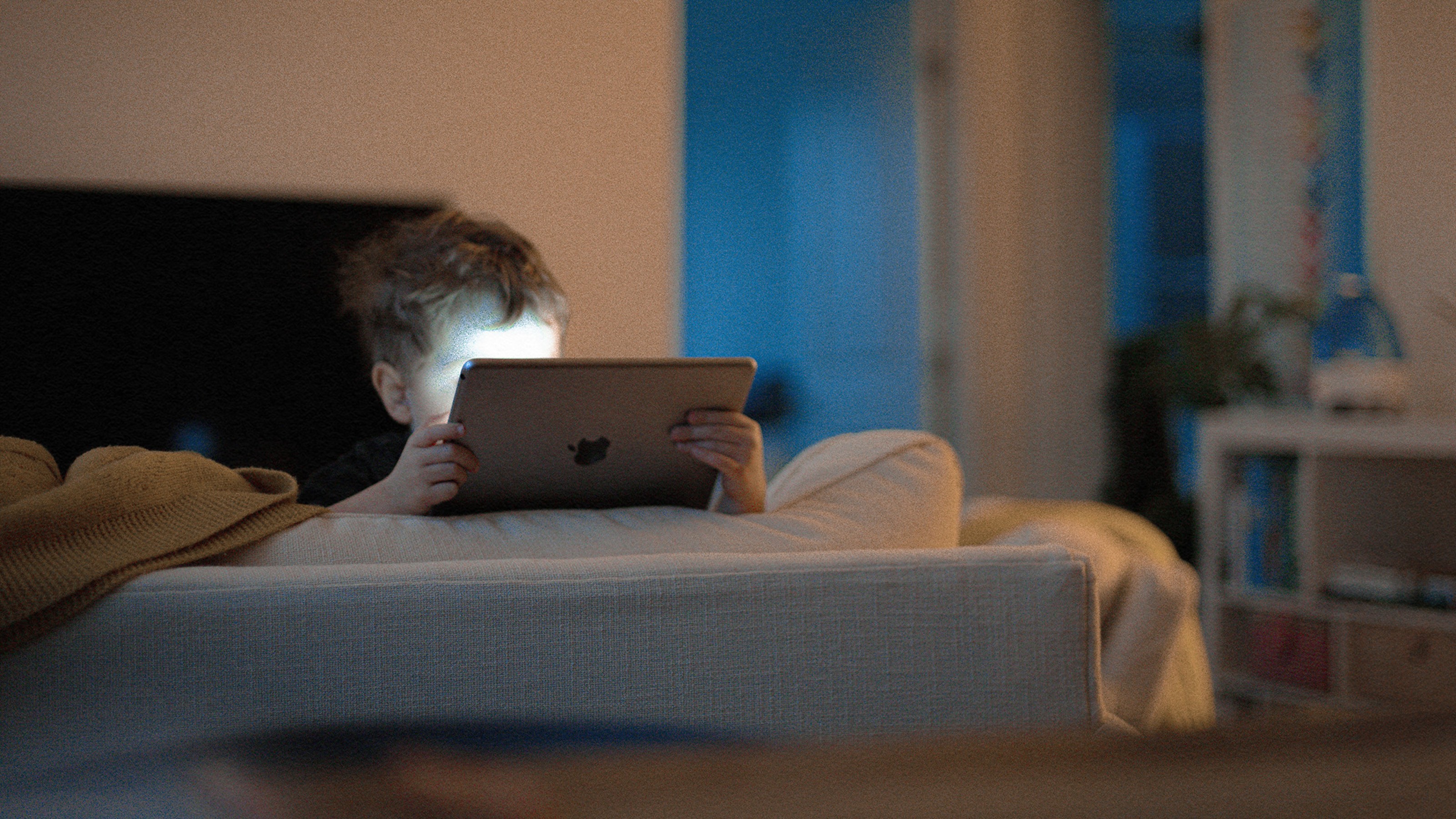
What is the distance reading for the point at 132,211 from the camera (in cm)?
146

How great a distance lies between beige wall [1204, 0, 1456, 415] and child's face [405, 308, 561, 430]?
1.30m

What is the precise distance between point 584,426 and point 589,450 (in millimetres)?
31

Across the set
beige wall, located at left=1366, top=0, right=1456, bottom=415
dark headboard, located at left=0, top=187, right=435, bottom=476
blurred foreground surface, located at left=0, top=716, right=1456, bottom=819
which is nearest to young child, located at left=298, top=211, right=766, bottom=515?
dark headboard, located at left=0, top=187, right=435, bottom=476

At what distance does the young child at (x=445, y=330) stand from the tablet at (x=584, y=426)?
51 mm

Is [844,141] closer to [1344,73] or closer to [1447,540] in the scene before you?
[1344,73]

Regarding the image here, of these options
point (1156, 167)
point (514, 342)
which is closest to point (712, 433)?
point (514, 342)

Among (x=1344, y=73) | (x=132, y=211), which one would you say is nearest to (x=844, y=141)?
(x=1344, y=73)

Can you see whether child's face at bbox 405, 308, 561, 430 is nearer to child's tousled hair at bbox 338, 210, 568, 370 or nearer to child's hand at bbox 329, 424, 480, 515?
child's tousled hair at bbox 338, 210, 568, 370

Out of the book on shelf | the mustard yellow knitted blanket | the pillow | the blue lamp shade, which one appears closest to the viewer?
the mustard yellow knitted blanket

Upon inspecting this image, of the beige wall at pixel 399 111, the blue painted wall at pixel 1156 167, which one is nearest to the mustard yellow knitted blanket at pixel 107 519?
the beige wall at pixel 399 111

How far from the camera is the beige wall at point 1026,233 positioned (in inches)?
117

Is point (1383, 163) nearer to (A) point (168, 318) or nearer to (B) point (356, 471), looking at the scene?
(B) point (356, 471)

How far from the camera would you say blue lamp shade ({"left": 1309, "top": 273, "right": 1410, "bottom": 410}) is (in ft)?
6.43

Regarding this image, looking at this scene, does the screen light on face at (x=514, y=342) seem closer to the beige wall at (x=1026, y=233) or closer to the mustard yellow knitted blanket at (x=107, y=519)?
the mustard yellow knitted blanket at (x=107, y=519)
